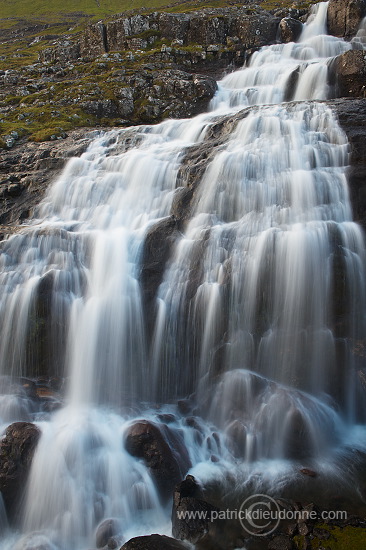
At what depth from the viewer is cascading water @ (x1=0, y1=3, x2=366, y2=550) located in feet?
31.6

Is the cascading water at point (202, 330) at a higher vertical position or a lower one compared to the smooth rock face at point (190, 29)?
lower

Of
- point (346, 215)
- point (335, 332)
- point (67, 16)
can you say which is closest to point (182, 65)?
point (346, 215)

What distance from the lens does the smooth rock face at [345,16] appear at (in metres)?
32.8

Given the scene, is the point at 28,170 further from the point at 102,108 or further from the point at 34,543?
the point at 34,543

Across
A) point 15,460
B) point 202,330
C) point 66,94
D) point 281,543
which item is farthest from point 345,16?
point 15,460

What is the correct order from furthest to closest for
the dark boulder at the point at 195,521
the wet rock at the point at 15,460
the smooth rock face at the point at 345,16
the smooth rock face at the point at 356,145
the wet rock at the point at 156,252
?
the smooth rock face at the point at 345,16
the wet rock at the point at 156,252
the smooth rock face at the point at 356,145
the wet rock at the point at 15,460
the dark boulder at the point at 195,521

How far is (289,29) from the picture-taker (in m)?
35.6

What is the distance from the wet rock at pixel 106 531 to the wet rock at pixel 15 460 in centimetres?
194

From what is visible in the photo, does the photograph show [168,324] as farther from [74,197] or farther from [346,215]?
[74,197]

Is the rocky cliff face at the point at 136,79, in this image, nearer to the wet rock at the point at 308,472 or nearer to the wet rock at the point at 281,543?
the wet rock at the point at 308,472

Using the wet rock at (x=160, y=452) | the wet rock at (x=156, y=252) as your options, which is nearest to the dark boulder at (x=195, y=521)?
the wet rock at (x=160, y=452)

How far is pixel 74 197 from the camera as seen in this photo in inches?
721

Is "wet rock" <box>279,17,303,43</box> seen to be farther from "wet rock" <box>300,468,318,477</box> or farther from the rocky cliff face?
"wet rock" <box>300,468,318,477</box>

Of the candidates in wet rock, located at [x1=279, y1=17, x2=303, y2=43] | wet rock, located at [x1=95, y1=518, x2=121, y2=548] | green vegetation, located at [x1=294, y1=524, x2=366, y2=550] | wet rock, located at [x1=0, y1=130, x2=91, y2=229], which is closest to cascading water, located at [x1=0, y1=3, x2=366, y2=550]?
wet rock, located at [x1=95, y1=518, x2=121, y2=548]
